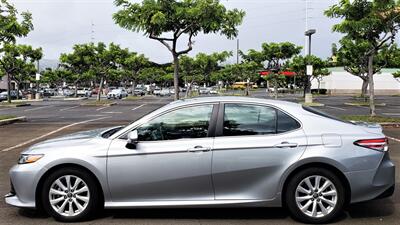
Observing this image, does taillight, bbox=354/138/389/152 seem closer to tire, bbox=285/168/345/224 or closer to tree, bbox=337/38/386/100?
tire, bbox=285/168/345/224

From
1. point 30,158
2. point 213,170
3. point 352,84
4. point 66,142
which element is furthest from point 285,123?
point 352,84

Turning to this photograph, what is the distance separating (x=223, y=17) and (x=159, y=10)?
7.81 feet

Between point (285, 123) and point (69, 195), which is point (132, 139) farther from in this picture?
point (285, 123)

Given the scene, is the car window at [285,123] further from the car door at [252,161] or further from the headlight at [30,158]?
the headlight at [30,158]

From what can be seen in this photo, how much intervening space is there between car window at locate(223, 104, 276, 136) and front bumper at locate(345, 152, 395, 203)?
42.2 inches

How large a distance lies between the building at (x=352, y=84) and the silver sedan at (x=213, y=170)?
6165cm

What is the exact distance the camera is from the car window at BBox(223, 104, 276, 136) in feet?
18.3

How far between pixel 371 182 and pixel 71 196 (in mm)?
3473

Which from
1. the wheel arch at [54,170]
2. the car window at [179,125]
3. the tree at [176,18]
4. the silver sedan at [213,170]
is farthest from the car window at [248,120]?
the tree at [176,18]

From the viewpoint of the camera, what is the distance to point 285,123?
18.5 ft

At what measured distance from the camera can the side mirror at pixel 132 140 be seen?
17.6 ft

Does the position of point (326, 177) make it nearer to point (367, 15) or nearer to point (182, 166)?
point (182, 166)

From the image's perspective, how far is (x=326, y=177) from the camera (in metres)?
5.43

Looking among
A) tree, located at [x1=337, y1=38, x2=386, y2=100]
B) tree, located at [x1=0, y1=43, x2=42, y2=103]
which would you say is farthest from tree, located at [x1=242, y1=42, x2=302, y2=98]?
tree, located at [x1=0, y1=43, x2=42, y2=103]
